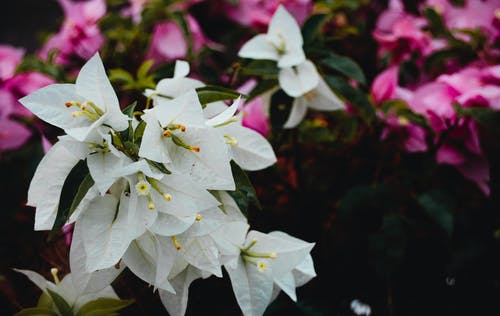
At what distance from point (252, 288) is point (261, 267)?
0.02 meters

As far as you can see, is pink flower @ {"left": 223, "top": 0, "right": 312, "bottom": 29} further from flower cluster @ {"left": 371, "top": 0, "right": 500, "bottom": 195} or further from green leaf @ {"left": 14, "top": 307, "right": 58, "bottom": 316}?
green leaf @ {"left": 14, "top": 307, "right": 58, "bottom": 316}

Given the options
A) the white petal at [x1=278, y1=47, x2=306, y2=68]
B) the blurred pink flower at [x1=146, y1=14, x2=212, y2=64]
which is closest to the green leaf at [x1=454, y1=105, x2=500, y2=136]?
the white petal at [x1=278, y1=47, x2=306, y2=68]

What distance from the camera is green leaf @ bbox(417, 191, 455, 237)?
659 mm

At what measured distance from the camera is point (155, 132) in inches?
16.6

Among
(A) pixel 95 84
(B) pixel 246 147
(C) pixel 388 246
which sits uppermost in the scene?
(A) pixel 95 84

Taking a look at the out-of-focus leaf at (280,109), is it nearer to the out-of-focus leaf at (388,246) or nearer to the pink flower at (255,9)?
the out-of-focus leaf at (388,246)

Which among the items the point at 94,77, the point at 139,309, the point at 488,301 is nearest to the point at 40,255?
the point at 139,309

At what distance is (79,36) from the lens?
883 mm

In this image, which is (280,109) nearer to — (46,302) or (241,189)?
(241,189)

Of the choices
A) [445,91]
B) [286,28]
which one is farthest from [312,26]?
[445,91]

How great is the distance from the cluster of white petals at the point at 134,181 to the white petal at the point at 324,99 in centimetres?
25

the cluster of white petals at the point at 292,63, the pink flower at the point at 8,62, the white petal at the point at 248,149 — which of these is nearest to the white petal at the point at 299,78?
the cluster of white petals at the point at 292,63

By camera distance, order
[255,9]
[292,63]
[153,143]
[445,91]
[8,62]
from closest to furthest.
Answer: [153,143]
[292,63]
[445,91]
[8,62]
[255,9]

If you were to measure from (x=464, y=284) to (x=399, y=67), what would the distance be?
15.0 inches
